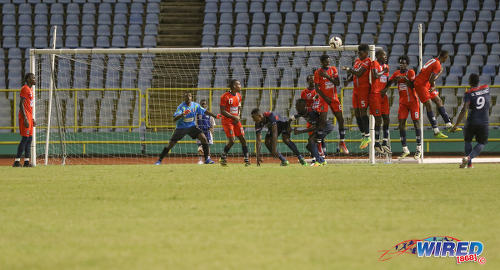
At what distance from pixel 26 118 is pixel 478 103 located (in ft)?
30.6

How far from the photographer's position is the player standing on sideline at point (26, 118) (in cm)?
1458

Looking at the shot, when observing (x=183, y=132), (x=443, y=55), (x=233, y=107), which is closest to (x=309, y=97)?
(x=233, y=107)

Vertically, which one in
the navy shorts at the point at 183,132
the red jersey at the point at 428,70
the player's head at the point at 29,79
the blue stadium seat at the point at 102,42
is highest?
the blue stadium seat at the point at 102,42

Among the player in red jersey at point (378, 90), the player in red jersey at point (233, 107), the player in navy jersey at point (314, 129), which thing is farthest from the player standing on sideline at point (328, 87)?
the player in red jersey at point (233, 107)

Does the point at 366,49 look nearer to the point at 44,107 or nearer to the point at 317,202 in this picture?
the point at 317,202

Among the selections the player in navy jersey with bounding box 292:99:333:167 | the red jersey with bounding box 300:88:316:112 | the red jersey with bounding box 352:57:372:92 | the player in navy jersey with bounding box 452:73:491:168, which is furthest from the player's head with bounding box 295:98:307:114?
the player in navy jersey with bounding box 452:73:491:168

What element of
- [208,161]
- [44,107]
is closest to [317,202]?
[208,161]

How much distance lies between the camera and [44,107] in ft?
61.3

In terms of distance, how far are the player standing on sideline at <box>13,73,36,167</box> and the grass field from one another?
6.11 metres

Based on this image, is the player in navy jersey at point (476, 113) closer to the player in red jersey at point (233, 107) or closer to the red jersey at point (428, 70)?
the red jersey at point (428, 70)

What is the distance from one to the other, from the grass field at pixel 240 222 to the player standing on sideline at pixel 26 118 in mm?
6105

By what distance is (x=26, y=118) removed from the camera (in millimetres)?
14477

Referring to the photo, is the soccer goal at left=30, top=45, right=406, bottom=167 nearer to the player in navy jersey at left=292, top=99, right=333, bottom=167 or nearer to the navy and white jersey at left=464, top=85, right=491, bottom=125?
the player in navy jersey at left=292, top=99, right=333, bottom=167

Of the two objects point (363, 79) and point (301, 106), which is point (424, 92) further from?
point (301, 106)
